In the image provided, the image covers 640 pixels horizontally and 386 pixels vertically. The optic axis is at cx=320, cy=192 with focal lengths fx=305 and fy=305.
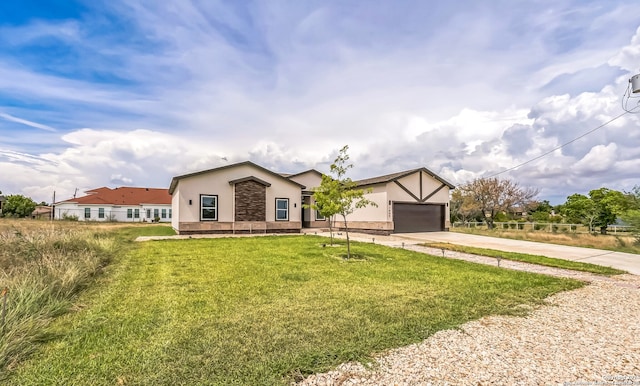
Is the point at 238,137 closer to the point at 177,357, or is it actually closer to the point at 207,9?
the point at 207,9

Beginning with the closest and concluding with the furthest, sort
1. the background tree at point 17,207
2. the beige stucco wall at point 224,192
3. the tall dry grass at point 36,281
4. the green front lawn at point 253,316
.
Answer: the green front lawn at point 253,316
the tall dry grass at point 36,281
the beige stucco wall at point 224,192
the background tree at point 17,207

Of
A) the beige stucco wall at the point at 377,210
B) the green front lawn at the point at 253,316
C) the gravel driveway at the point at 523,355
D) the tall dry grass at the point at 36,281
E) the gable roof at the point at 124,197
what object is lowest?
the gravel driveway at the point at 523,355

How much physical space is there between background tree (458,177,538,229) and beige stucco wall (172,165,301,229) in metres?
22.3

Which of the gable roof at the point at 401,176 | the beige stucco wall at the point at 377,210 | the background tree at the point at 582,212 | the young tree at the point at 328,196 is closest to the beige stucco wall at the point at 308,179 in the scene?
the gable roof at the point at 401,176

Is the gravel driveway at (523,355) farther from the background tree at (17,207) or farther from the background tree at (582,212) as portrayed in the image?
the background tree at (17,207)

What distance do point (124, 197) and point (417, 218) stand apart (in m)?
37.5

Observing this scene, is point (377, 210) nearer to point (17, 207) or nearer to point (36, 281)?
point (36, 281)

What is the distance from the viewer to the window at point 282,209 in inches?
848

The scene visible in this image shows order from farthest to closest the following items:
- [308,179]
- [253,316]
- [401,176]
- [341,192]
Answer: [308,179], [401,176], [341,192], [253,316]

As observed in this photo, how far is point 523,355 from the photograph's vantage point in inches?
137

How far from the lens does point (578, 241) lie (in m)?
16.0

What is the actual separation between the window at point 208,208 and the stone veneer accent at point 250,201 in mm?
1339

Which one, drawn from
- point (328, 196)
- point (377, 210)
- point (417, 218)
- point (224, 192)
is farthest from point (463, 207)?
point (328, 196)

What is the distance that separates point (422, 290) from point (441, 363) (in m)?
3.10
